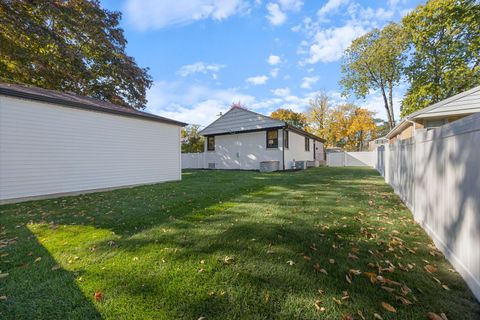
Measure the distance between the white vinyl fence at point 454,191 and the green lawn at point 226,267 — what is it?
0.67ft

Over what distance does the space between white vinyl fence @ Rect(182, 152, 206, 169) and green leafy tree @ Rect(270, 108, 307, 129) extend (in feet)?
58.2

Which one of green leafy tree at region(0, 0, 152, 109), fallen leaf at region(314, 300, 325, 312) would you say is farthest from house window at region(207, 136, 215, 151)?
fallen leaf at region(314, 300, 325, 312)

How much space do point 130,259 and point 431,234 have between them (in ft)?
13.4

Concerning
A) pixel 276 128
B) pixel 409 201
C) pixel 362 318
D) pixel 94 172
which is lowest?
pixel 362 318

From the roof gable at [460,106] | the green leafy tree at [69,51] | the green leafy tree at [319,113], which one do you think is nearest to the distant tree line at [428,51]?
the roof gable at [460,106]

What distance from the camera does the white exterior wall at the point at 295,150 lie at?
15.0 meters

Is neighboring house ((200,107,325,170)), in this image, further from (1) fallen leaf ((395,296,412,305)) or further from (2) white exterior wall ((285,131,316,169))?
(1) fallen leaf ((395,296,412,305))

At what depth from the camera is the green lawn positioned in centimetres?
174

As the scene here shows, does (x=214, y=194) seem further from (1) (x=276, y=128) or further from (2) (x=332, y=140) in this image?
(2) (x=332, y=140)

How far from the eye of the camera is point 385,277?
6.98 feet

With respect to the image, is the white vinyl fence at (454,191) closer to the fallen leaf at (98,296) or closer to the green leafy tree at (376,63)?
the fallen leaf at (98,296)

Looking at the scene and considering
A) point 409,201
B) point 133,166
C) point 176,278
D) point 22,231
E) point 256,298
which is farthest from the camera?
point 133,166

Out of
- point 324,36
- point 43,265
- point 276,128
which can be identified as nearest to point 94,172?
point 43,265

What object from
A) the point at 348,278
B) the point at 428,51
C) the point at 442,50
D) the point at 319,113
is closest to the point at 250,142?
the point at 348,278
